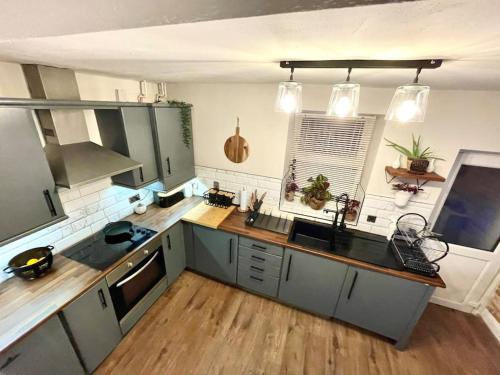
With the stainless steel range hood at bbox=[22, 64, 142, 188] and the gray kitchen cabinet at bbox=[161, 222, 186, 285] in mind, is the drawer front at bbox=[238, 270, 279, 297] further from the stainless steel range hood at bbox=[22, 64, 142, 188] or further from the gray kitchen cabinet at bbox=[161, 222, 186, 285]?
the stainless steel range hood at bbox=[22, 64, 142, 188]

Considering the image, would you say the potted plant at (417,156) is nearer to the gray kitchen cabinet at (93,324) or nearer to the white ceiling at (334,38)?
the white ceiling at (334,38)

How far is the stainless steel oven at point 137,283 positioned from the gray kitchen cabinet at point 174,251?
6 cm

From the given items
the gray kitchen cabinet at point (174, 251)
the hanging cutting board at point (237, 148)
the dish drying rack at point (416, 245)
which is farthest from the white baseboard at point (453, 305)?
the gray kitchen cabinet at point (174, 251)

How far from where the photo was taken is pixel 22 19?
1.55 ft

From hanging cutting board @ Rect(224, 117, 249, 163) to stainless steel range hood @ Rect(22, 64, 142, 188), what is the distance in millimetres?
1124

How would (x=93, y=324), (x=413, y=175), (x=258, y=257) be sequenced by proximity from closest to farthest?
(x=93, y=324)
(x=413, y=175)
(x=258, y=257)

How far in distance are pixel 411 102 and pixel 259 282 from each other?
2065mm

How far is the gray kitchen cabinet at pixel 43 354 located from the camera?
3.86ft

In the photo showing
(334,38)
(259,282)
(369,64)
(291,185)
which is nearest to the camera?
(334,38)

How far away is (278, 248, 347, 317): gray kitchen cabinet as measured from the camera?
6.45ft

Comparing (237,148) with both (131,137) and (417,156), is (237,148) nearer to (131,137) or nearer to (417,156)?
(131,137)

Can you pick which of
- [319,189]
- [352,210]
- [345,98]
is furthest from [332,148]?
[345,98]

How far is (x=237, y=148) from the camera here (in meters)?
2.47

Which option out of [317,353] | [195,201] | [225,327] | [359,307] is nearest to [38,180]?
[195,201]
